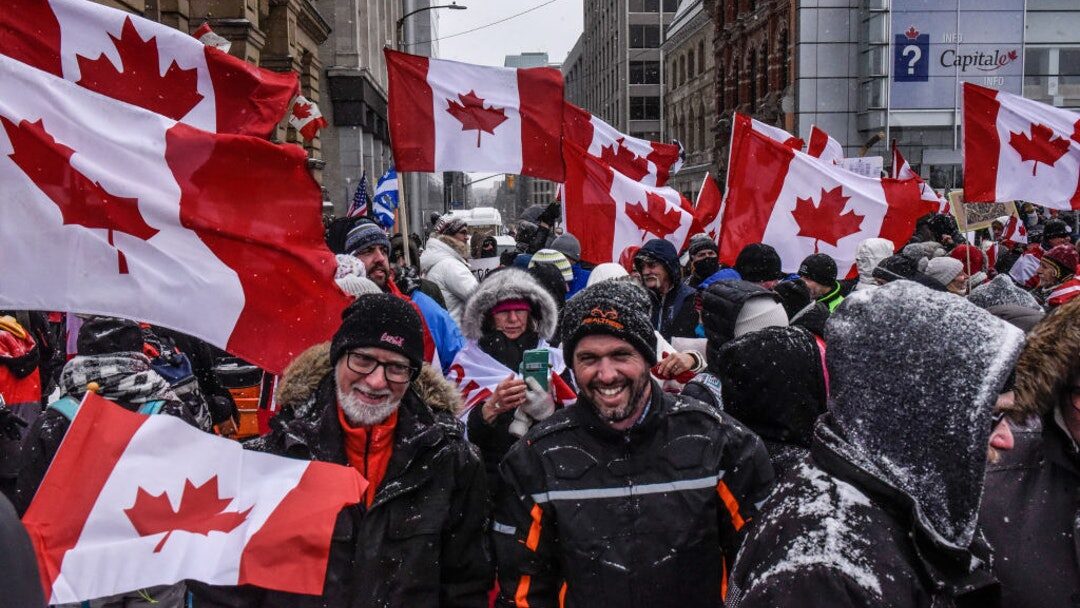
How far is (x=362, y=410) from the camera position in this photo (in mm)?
3105

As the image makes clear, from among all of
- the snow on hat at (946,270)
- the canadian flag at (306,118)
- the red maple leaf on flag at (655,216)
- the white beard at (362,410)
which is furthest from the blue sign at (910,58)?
the white beard at (362,410)

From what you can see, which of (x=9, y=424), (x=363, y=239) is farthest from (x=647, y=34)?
(x=9, y=424)

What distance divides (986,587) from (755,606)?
1.39ft

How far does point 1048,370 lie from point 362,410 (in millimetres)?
2026

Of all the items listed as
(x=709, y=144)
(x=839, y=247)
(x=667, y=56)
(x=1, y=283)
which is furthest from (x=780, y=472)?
(x=667, y=56)

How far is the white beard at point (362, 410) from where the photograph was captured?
3.10m

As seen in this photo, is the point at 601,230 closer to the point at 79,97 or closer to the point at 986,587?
the point at 79,97

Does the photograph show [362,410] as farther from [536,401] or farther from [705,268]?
[705,268]

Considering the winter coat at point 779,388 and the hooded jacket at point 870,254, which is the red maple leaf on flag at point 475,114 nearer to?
the hooded jacket at point 870,254

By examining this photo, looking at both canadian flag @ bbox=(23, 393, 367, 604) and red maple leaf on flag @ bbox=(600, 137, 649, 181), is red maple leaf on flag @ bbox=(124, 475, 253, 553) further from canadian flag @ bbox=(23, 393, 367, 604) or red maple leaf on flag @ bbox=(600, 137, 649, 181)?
red maple leaf on flag @ bbox=(600, 137, 649, 181)

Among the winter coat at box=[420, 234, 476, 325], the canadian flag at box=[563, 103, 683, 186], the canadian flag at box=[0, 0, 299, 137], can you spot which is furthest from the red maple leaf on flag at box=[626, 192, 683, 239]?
the canadian flag at box=[0, 0, 299, 137]

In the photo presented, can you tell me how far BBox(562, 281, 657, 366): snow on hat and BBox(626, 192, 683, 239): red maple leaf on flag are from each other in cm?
538

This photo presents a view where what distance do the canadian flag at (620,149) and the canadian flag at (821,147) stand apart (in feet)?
5.94

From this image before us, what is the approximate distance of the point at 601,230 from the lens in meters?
8.45
